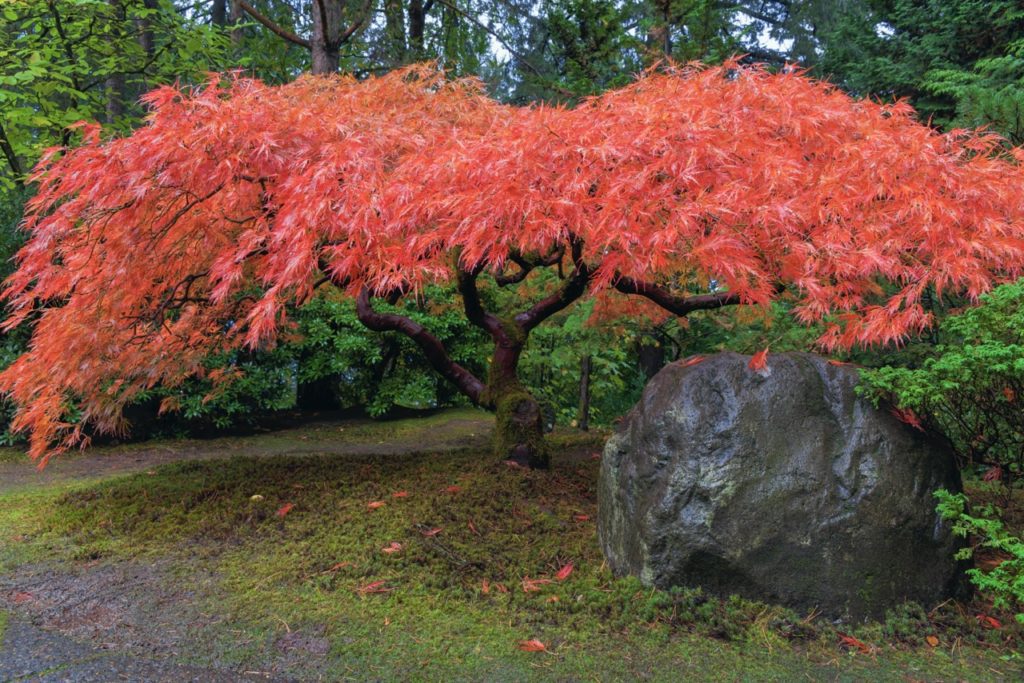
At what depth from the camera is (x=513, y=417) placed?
4.63 m

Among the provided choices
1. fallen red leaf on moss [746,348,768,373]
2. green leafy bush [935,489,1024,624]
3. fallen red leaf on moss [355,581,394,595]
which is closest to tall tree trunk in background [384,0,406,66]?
fallen red leaf on moss [746,348,768,373]

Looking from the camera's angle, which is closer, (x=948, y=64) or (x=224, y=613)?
(x=224, y=613)

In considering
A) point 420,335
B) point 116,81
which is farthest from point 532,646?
point 116,81

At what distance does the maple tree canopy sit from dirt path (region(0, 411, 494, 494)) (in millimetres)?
2205

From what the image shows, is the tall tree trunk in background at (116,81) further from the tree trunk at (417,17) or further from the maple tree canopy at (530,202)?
the maple tree canopy at (530,202)

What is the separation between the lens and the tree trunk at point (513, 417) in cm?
457

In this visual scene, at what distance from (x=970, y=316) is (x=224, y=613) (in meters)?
3.23

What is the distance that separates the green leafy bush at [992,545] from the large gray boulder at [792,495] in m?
0.09

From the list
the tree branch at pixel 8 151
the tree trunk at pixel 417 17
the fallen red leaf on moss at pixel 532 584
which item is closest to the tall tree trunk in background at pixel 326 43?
the tree trunk at pixel 417 17

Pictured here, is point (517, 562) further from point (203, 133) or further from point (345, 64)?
point (345, 64)

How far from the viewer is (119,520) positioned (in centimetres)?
394

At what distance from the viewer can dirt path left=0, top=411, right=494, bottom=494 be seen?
5.66 metres

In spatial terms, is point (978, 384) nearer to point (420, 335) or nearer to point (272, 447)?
point (420, 335)

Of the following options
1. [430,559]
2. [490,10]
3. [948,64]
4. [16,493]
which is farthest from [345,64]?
[430,559]
